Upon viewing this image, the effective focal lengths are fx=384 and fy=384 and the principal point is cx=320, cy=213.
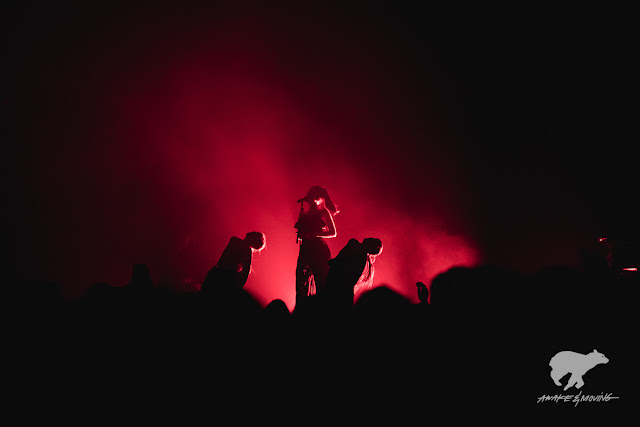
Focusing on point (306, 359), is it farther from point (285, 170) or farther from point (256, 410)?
point (285, 170)

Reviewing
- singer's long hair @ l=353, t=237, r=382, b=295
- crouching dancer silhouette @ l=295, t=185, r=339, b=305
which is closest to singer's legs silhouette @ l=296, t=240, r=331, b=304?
crouching dancer silhouette @ l=295, t=185, r=339, b=305

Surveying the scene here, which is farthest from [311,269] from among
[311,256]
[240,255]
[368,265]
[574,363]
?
[574,363]

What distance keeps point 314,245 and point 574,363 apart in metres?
4.43

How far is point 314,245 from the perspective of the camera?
20.6 feet

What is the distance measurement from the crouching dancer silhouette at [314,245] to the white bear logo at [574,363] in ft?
12.6

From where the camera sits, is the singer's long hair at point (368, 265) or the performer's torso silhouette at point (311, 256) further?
the performer's torso silhouette at point (311, 256)

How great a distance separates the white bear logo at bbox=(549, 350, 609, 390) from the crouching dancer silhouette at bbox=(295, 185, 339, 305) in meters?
3.85

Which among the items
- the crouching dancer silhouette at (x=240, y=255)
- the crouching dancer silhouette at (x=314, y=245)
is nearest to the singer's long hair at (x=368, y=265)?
the crouching dancer silhouette at (x=314, y=245)

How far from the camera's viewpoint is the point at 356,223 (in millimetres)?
9875

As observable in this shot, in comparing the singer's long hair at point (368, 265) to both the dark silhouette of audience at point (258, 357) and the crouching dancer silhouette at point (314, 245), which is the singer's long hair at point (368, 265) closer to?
the crouching dancer silhouette at point (314, 245)

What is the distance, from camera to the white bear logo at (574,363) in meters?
2.06

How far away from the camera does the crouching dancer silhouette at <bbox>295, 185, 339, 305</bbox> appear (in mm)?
6082

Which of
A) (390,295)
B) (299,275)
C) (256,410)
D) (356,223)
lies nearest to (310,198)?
(299,275)

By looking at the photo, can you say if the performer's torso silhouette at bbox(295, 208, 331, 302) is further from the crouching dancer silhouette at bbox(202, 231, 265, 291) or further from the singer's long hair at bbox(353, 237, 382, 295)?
the singer's long hair at bbox(353, 237, 382, 295)
